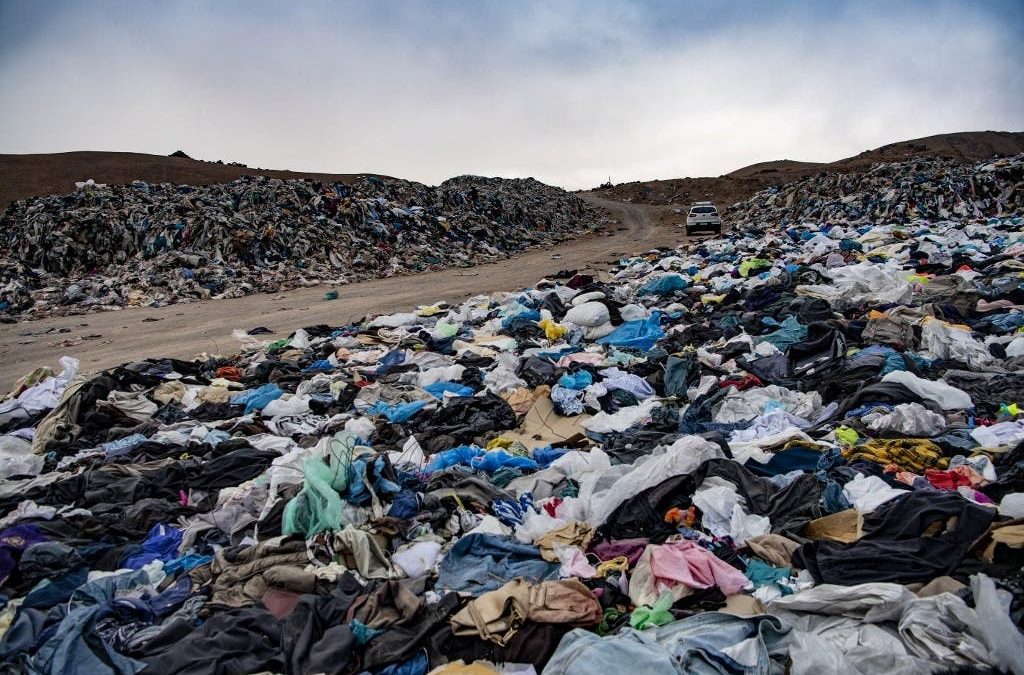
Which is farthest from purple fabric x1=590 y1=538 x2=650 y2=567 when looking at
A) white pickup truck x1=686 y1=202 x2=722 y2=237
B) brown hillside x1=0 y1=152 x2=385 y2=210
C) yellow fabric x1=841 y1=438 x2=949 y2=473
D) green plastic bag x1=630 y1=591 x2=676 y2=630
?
brown hillside x1=0 y1=152 x2=385 y2=210

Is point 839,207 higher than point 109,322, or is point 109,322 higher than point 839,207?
point 839,207

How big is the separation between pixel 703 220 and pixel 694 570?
Result: 19949 mm

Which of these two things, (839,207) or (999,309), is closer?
(999,309)

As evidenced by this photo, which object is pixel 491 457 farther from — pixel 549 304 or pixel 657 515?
pixel 549 304

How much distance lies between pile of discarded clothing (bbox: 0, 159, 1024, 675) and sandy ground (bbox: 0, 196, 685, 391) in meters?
2.03

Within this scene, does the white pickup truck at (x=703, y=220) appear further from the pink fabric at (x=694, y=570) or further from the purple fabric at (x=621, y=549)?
the pink fabric at (x=694, y=570)

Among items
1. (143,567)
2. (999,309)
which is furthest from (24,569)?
(999,309)

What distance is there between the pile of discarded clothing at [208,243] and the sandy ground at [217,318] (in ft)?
3.51

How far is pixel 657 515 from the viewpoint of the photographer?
364 centimetres

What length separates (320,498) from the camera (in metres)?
3.86

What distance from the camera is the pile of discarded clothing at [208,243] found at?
13961mm

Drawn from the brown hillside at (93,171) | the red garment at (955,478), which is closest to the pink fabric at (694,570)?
the red garment at (955,478)

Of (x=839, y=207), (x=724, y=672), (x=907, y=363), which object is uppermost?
(x=839, y=207)

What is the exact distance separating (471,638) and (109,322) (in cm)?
1147
